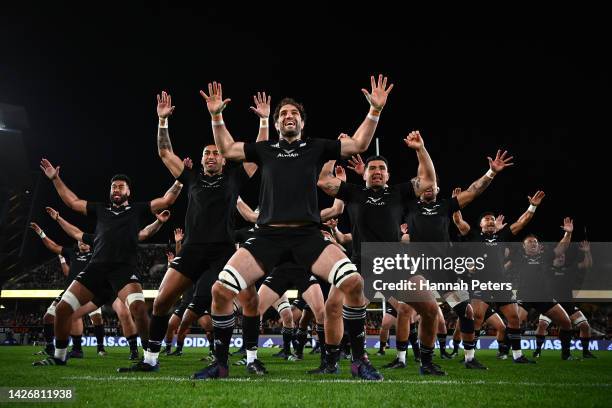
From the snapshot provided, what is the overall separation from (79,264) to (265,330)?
64.5 ft

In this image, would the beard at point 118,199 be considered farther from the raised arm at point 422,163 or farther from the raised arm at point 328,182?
the raised arm at point 422,163

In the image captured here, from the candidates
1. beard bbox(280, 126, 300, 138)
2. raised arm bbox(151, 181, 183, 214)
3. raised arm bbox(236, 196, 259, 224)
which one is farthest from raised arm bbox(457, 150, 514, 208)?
raised arm bbox(151, 181, 183, 214)

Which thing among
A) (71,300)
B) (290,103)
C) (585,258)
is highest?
(290,103)

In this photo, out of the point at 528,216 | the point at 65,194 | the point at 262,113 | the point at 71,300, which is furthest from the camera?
the point at 528,216

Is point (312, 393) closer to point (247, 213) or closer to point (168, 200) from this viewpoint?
point (247, 213)

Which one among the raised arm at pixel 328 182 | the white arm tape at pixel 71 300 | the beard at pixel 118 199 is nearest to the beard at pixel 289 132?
the raised arm at pixel 328 182

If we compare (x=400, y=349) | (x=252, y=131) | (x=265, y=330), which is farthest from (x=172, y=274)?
(x=252, y=131)

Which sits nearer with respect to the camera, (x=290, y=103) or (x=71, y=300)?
(x=290, y=103)

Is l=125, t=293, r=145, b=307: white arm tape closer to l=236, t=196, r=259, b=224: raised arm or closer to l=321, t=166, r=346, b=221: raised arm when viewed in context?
l=236, t=196, r=259, b=224: raised arm

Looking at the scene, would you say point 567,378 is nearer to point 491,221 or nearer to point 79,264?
point 491,221

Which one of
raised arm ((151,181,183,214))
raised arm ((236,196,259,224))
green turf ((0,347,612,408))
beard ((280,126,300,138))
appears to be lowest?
green turf ((0,347,612,408))

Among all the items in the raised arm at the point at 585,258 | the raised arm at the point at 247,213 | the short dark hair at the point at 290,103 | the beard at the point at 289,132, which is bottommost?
the raised arm at the point at 585,258

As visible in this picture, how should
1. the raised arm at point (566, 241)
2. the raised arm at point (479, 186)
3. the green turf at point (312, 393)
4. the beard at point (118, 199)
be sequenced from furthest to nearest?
the raised arm at point (566, 241), the raised arm at point (479, 186), the beard at point (118, 199), the green turf at point (312, 393)

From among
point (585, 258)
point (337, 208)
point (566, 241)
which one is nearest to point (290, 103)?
point (337, 208)
